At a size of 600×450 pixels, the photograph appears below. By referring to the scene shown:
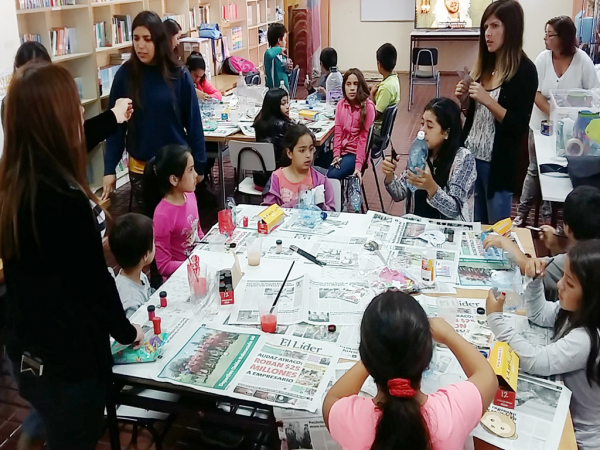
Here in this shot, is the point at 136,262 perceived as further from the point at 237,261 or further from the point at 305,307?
the point at 305,307

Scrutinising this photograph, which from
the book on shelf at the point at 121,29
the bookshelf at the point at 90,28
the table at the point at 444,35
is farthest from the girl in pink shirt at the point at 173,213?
the table at the point at 444,35

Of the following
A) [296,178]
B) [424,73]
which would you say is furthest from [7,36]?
[424,73]

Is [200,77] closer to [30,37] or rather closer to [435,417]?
[30,37]

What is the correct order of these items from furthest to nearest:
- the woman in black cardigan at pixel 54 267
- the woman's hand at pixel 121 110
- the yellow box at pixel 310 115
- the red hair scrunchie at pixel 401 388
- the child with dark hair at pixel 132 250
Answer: the yellow box at pixel 310 115 < the woman's hand at pixel 121 110 < the child with dark hair at pixel 132 250 < the woman in black cardigan at pixel 54 267 < the red hair scrunchie at pixel 401 388

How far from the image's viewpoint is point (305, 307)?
2041 millimetres

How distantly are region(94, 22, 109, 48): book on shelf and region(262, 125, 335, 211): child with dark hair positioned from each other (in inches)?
113

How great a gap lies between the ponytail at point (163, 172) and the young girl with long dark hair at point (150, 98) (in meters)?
0.28

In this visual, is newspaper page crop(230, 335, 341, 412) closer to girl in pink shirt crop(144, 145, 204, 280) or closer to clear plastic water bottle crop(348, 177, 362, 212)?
girl in pink shirt crop(144, 145, 204, 280)

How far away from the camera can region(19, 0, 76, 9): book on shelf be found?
4332 millimetres

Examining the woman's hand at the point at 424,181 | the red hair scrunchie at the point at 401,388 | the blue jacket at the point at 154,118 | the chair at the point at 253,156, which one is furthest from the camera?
the chair at the point at 253,156

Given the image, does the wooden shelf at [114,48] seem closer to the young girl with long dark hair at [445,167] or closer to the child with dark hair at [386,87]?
the child with dark hair at [386,87]

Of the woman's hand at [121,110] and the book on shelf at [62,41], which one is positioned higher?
the book on shelf at [62,41]

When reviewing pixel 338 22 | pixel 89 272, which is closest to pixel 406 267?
pixel 89 272

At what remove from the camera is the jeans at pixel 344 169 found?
4.44 m
